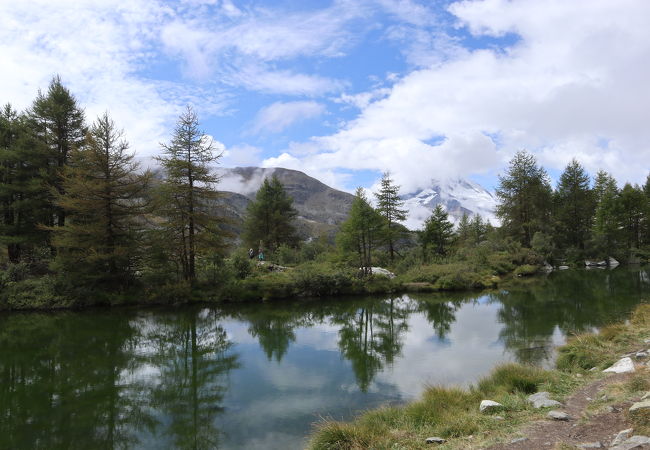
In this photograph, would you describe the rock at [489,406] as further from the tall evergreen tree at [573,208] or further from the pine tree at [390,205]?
the tall evergreen tree at [573,208]

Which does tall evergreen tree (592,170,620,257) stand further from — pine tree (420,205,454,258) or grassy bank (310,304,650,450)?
grassy bank (310,304,650,450)

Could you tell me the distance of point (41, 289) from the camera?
920 inches

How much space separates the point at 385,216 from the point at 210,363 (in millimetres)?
28578

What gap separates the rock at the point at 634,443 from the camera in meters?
4.41

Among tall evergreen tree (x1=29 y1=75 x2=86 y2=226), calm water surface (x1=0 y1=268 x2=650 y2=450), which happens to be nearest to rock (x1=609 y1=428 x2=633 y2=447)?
calm water surface (x1=0 y1=268 x2=650 y2=450)

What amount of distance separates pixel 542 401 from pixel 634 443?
8.57ft

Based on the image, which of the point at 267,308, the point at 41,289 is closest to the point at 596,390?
the point at 267,308

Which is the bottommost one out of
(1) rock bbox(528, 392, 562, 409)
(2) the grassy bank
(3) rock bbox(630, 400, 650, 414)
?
(2) the grassy bank

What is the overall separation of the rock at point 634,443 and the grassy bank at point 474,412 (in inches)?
10.9

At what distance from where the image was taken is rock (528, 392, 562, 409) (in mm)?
6820

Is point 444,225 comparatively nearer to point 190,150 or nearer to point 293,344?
point 190,150

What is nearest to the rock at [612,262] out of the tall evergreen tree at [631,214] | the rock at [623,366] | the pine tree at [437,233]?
the tall evergreen tree at [631,214]

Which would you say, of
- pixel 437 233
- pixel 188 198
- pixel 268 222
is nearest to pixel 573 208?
pixel 437 233

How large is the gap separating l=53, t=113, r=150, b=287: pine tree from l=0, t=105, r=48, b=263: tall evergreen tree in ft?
10.2
